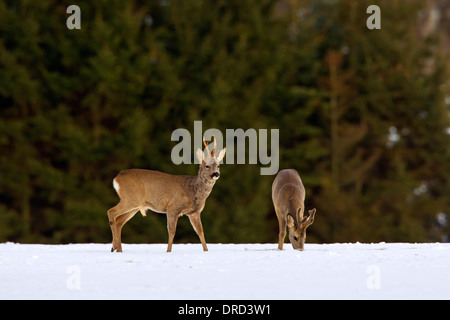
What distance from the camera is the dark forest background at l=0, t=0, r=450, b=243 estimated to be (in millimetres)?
28266

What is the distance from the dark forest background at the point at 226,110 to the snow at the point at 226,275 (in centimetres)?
1717

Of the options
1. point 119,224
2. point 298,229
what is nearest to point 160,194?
point 119,224

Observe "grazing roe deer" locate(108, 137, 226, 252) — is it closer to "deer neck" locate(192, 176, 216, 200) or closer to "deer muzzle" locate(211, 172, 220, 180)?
"deer neck" locate(192, 176, 216, 200)

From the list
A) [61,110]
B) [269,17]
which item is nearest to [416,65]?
[269,17]

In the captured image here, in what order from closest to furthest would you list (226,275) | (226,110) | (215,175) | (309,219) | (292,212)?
1. (226,275)
2. (215,175)
3. (309,219)
4. (292,212)
5. (226,110)

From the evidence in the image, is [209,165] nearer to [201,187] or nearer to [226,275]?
[201,187]

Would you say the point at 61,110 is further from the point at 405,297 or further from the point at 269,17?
the point at 405,297

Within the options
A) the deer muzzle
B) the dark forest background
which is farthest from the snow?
the dark forest background

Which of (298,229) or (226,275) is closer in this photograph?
(226,275)

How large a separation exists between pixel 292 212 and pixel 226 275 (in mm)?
3225

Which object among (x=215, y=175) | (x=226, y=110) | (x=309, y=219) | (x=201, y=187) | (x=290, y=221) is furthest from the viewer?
(x=226, y=110)

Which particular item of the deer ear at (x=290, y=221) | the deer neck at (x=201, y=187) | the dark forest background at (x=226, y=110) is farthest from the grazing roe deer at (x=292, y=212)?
the dark forest background at (x=226, y=110)

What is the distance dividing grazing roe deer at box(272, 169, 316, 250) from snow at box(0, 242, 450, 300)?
55cm

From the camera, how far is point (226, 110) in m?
29.4
